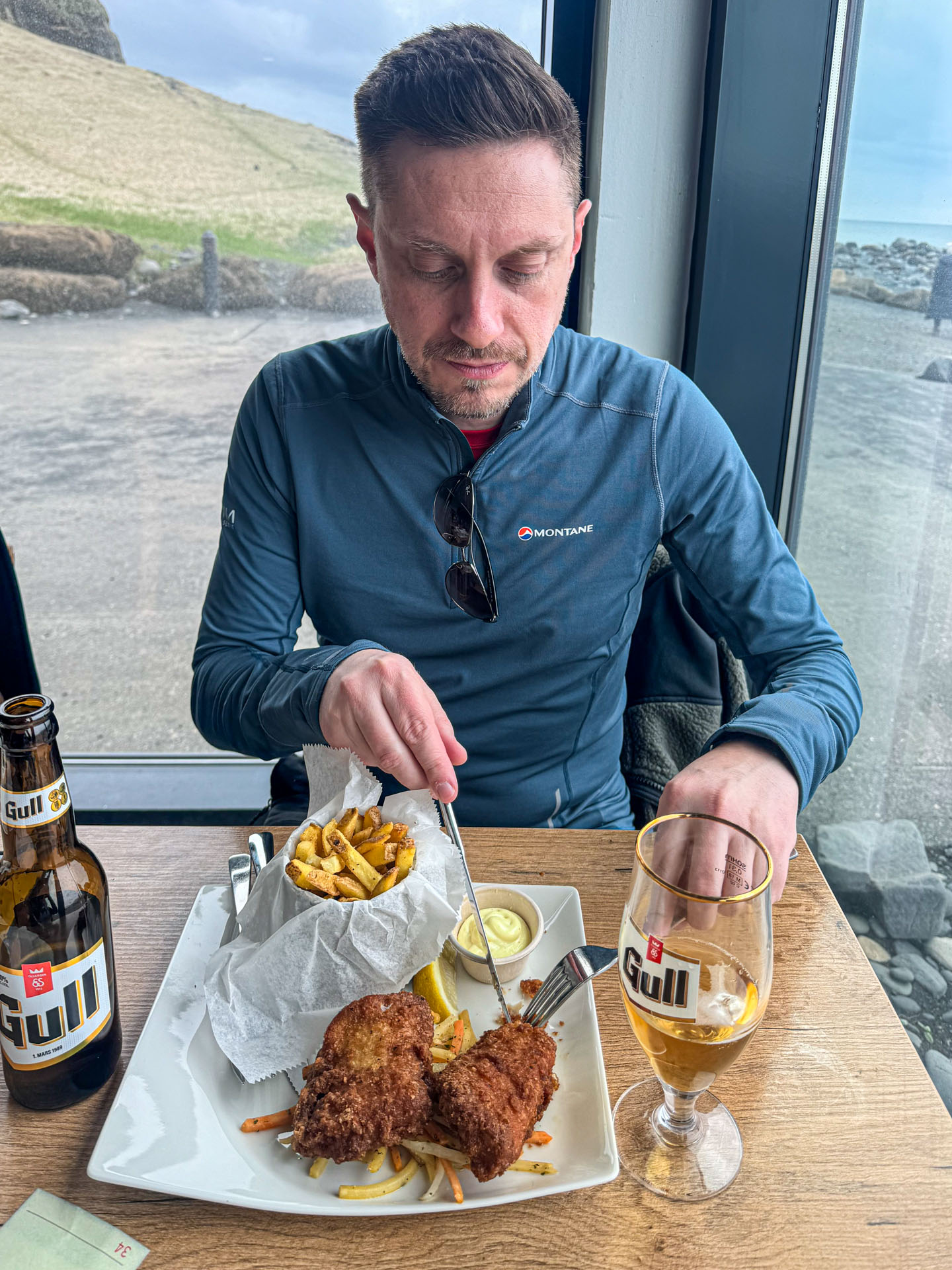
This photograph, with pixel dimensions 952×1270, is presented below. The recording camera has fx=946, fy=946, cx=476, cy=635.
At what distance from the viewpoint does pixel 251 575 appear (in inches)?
59.7

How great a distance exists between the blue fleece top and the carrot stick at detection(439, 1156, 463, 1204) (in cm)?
78

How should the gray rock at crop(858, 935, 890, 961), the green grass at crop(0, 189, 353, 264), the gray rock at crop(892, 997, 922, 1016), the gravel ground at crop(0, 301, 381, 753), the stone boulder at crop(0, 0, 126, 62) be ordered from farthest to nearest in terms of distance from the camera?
the gravel ground at crop(0, 301, 381, 753) < the green grass at crop(0, 189, 353, 264) < the stone boulder at crop(0, 0, 126, 62) < the gray rock at crop(858, 935, 890, 961) < the gray rock at crop(892, 997, 922, 1016)

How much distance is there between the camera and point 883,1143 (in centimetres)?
81

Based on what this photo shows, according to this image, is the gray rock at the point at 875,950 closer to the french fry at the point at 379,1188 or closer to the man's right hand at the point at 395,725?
the man's right hand at the point at 395,725

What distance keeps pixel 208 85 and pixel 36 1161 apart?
7.04 feet

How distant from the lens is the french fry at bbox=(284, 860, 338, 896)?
910 mm

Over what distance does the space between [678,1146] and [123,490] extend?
213 centimetres

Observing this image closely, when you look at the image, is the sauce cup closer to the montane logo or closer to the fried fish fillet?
the fried fish fillet

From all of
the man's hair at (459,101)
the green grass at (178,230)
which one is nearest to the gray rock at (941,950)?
the man's hair at (459,101)

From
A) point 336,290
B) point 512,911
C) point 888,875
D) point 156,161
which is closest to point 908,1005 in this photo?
point 888,875

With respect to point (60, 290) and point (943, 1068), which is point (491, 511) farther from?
point (60, 290)

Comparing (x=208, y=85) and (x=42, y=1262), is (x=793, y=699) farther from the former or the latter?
(x=208, y=85)

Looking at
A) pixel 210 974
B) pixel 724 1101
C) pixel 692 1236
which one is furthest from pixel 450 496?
pixel 692 1236

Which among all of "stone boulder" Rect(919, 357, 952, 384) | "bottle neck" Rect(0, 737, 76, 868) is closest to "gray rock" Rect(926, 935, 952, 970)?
"stone boulder" Rect(919, 357, 952, 384)
